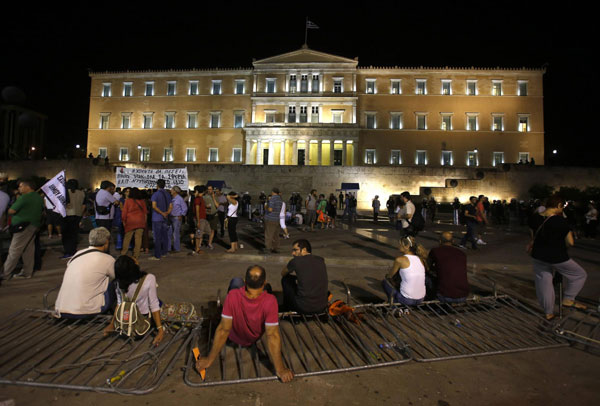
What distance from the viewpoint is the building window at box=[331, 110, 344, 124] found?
129 feet

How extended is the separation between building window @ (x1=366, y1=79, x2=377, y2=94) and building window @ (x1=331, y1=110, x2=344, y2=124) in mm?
4581

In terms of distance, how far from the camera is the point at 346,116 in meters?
39.3

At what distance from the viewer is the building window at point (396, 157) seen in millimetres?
39688

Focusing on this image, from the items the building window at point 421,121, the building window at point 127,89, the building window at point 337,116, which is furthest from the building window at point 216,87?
the building window at point 421,121

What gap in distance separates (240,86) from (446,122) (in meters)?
25.9

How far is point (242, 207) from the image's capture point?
21484mm

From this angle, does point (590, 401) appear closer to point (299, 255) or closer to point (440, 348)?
point (440, 348)

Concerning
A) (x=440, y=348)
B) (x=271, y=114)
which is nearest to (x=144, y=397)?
(x=440, y=348)

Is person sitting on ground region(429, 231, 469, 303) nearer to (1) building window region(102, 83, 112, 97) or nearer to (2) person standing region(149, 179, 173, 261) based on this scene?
(2) person standing region(149, 179, 173, 261)

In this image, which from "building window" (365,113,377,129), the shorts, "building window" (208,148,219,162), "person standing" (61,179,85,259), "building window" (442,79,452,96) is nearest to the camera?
"person standing" (61,179,85,259)

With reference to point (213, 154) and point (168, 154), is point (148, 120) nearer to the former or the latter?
point (168, 154)

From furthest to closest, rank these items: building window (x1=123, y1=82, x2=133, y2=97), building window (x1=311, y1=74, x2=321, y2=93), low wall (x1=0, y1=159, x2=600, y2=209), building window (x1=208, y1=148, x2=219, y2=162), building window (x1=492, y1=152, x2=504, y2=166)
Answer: building window (x1=123, y1=82, x2=133, y2=97)
building window (x1=208, y1=148, x2=219, y2=162)
building window (x1=311, y1=74, x2=321, y2=93)
building window (x1=492, y1=152, x2=504, y2=166)
low wall (x1=0, y1=159, x2=600, y2=209)

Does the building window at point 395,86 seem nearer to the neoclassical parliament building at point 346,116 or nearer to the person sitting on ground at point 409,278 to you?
the neoclassical parliament building at point 346,116

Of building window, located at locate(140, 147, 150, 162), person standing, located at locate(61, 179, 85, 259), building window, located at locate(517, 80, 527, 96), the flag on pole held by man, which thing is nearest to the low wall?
building window, located at locate(140, 147, 150, 162)
